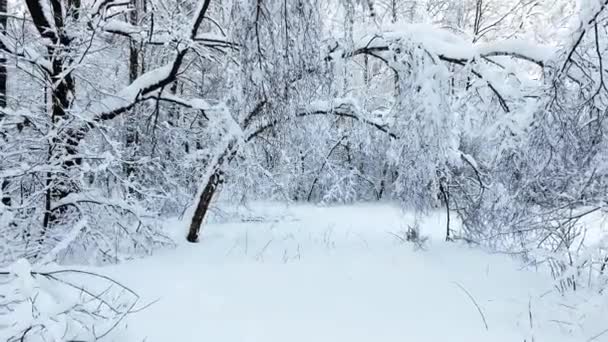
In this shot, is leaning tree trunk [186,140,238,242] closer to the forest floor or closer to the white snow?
the forest floor

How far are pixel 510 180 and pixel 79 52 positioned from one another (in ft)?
17.5

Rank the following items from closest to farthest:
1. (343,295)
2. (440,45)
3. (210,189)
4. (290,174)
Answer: (343,295)
(440,45)
(210,189)
(290,174)

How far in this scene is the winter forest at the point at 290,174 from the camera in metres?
3.59

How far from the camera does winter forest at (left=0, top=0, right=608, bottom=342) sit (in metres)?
3.59

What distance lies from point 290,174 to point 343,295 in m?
4.30

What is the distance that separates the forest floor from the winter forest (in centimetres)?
3

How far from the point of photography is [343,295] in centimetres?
449

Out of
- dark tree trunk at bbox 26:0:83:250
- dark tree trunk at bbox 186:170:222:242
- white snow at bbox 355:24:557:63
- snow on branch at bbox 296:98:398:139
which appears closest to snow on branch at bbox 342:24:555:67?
white snow at bbox 355:24:557:63

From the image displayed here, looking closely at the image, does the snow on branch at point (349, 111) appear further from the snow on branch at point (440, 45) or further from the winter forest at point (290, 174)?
the snow on branch at point (440, 45)

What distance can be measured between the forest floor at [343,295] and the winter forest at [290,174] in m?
0.03

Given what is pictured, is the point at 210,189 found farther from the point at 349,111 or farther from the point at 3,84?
the point at 3,84

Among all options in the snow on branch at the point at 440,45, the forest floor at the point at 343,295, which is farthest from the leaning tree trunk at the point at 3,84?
the snow on branch at the point at 440,45

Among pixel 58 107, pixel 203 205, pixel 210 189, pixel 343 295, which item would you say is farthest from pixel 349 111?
pixel 58 107

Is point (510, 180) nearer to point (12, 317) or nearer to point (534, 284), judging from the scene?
point (534, 284)
